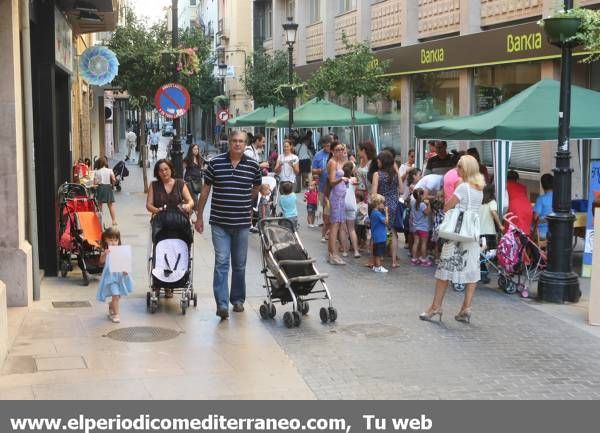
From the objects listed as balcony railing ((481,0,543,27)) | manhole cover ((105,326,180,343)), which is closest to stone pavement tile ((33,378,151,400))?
manhole cover ((105,326,180,343))

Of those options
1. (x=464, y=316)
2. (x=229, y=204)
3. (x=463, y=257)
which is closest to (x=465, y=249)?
(x=463, y=257)

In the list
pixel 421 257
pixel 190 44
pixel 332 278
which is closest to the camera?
pixel 332 278

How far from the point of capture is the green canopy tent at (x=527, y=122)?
12648 millimetres

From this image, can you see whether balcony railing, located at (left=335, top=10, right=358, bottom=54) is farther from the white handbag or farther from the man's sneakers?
the man's sneakers

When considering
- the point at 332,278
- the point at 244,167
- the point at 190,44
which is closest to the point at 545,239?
the point at 332,278

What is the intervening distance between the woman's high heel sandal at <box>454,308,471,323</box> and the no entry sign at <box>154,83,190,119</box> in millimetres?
8969

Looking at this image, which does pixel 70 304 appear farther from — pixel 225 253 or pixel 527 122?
pixel 527 122

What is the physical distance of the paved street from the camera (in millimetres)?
7062

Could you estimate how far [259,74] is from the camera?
125 feet

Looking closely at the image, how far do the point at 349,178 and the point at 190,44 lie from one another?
78.6 ft

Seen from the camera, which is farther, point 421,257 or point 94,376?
point 421,257

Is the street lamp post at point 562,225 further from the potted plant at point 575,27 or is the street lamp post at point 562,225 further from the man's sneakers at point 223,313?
the man's sneakers at point 223,313
